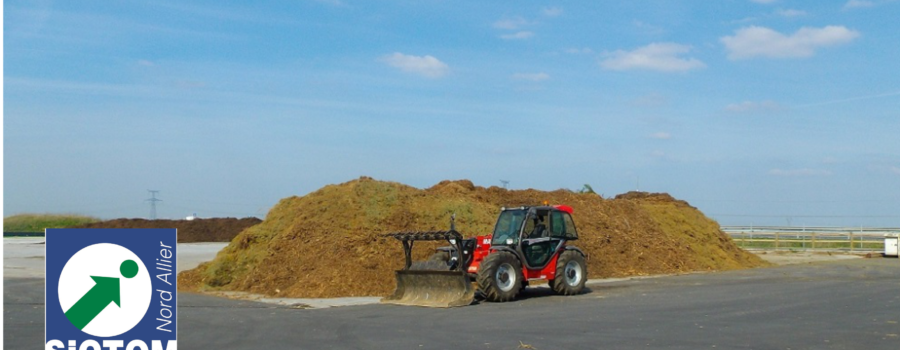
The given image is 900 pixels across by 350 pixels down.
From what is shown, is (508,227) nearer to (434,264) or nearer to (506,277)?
(506,277)

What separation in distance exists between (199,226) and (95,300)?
5924 centimetres

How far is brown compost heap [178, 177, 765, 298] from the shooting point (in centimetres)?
2242

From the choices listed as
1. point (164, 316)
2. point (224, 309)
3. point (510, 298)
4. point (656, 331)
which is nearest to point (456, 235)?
point (510, 298)

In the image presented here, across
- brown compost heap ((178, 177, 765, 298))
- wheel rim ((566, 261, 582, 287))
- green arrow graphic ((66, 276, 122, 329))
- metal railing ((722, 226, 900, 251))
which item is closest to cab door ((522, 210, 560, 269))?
wheel rim ((566, 261, 582, 287))

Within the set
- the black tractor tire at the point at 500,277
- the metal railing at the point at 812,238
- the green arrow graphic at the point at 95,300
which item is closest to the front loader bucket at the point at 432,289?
the black tractor tire at the point at 500,277

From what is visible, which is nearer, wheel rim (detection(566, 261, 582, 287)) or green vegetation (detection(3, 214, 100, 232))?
wheel rim (detection(566, 261, 582, 287))

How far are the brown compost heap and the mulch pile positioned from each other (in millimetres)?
34915

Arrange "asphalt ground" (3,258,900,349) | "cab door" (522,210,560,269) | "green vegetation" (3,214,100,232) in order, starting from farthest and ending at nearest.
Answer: "green vegetation" (3,214,100,232) < "cab door" (522,210,560,269) < "asphalt ground" (3,258,900,349)

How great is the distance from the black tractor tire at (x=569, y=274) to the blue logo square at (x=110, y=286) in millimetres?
13662

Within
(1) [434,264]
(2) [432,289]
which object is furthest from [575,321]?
(1) [434,264]

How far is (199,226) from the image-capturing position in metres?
63.9

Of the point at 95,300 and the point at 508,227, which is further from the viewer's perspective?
the point at 508,227

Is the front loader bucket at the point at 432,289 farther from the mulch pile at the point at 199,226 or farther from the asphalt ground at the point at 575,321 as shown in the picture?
the mulch pile at the point at 199,226

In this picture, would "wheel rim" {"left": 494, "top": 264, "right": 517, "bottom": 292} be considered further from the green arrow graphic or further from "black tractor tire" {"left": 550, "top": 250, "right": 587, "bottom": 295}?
the green arrow graphic
